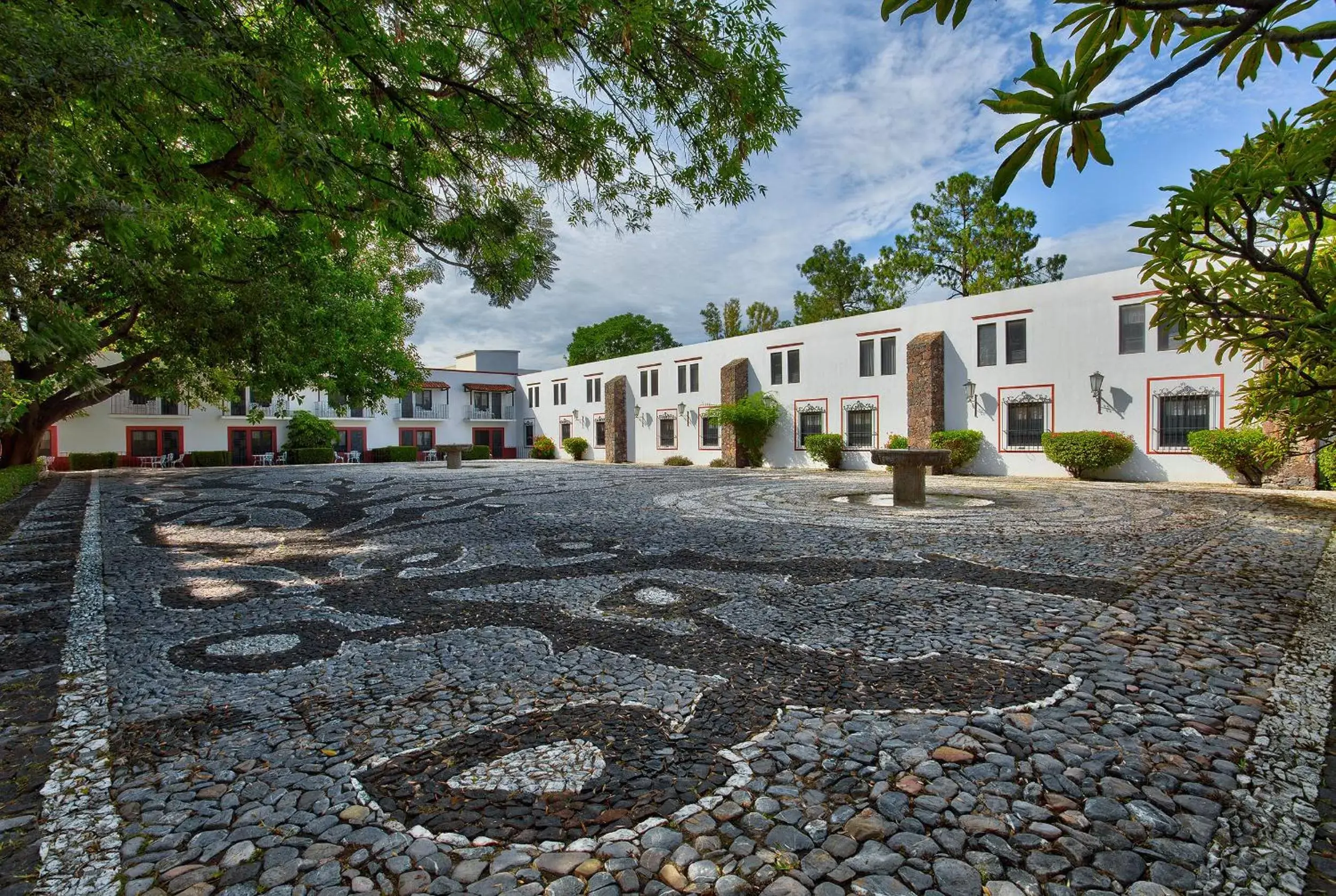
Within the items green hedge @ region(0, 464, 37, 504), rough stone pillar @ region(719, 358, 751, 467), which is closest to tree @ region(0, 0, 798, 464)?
green hedge @ region(0, 464, 37, 504)

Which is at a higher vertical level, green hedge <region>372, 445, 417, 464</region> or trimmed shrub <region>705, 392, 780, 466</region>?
trimmed shrub <region>705, 392, 780, 466</region>

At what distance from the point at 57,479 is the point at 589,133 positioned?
72.8 ft

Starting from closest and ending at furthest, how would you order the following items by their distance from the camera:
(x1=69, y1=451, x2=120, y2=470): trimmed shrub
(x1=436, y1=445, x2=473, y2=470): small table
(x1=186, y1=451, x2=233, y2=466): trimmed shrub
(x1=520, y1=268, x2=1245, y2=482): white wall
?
(x1=520, y1=268, x2=1245, y2=482): white wall → (x1=436, y1=445, x2=473, y2=470): small table → (x1=69, y1=451, x2=120, y2=470): trimmed shrub → (x1=186, y1=451, x2=233, y2=466): trimmed shrub

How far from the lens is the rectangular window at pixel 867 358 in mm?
19234

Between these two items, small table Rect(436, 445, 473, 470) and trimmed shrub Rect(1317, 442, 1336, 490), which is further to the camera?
small table Rect(436, 445, 473, 470)

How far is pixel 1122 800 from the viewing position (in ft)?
6.13

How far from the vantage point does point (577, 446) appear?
30359 mm

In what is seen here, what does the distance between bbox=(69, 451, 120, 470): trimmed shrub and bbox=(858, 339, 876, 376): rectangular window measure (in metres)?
28.7

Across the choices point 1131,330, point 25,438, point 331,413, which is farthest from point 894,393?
point 331,413

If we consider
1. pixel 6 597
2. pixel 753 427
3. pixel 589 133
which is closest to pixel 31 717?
pixel 6 597

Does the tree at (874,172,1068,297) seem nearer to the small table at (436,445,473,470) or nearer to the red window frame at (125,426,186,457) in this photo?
the small table at (436,445,473,470)

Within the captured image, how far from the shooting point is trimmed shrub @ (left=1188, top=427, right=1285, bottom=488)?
1244 cm

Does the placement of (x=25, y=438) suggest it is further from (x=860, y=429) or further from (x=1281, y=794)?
(x=1281, y=794)

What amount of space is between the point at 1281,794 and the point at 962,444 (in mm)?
16020
